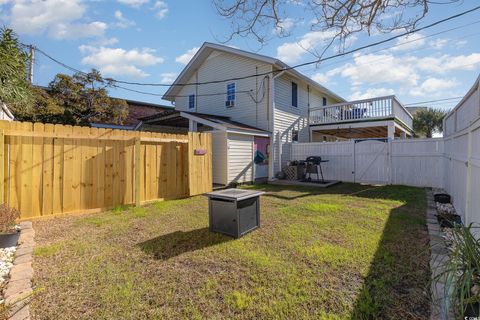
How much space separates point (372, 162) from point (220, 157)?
6.57 m

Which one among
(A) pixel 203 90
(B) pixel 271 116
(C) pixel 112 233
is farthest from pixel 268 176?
(C) pixel 112 233

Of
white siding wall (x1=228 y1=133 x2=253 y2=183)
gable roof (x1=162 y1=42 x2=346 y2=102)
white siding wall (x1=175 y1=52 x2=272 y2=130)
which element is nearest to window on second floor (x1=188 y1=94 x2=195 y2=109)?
white siding wall (x1=175 y1=52 x2=272 y2=130)

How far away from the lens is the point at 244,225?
13.5 ft

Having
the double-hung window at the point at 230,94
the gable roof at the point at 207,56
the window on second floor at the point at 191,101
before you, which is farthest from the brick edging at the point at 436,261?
the window on second floor at the point at 191,101

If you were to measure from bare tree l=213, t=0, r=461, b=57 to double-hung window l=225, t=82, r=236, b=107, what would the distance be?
8.45m

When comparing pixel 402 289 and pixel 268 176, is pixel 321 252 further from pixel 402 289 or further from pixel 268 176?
pixel 268 176

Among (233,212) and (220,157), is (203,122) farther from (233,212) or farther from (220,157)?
(233,212)

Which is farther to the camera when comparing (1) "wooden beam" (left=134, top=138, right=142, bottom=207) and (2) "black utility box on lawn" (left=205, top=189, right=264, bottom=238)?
(1) "wooden beam" (left=134, top=138, right=142, bottom=207)

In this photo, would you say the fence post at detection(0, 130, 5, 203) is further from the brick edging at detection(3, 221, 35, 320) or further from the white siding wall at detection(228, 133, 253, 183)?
the white siding wall at detection(228, 133, 253, 183)

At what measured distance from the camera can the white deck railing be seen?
1173 cm

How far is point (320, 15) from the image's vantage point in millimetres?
4512

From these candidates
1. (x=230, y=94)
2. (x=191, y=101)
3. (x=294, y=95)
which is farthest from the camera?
(x=191, y=101)

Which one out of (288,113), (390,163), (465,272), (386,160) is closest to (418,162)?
(390,163)

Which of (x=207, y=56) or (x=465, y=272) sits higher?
(x=207, y=56)
